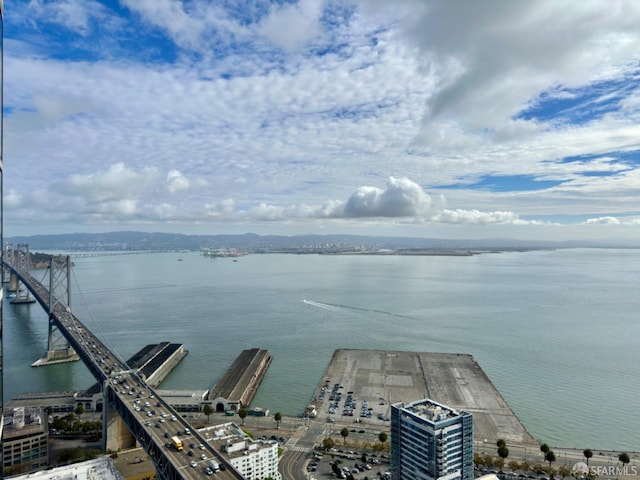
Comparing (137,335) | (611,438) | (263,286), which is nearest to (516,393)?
(611,438)

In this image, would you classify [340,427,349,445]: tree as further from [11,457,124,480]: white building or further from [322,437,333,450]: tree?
[11,457,124,480]: white building

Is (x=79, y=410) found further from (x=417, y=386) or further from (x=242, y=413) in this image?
(x=417, y=386)

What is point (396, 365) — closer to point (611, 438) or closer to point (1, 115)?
point (611, 438)

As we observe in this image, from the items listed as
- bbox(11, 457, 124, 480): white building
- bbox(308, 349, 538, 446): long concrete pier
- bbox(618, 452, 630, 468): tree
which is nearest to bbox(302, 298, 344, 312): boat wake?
bbox(308, 349, 538, 446): long concrete pier

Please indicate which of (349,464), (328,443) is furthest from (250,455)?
(349,464)

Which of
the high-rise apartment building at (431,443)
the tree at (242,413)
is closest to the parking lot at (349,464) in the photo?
the high-rise apartment building at (431,443)

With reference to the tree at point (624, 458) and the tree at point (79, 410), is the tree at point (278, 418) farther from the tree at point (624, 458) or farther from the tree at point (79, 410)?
the tree at point (624, 458)
